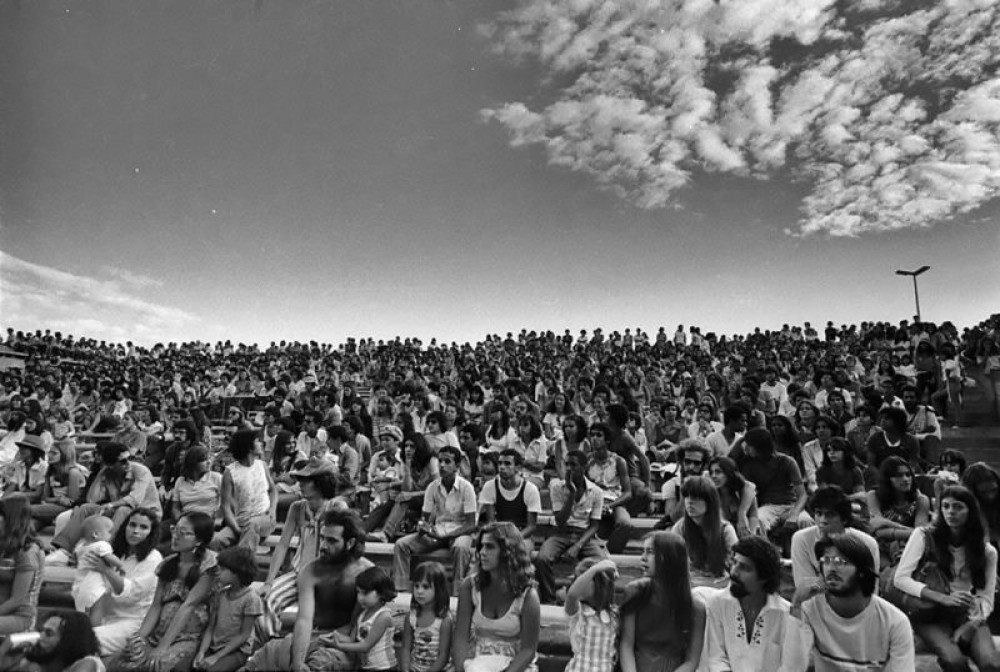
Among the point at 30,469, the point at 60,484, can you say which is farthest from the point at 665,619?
the point at 30,469

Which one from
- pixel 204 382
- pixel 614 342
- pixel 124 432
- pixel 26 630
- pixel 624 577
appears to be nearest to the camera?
pixel 26 630

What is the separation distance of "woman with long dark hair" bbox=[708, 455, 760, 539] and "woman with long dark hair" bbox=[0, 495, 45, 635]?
17.8 feet

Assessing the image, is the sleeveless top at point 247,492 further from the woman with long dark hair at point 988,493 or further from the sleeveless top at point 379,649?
the woman with long dark hair at point 988,493

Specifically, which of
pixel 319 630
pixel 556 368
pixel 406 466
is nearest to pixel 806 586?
pixel 319 630

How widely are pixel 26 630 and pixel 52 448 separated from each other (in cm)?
483

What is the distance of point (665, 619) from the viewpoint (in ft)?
11.5

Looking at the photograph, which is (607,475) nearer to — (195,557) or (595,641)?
(595,641)

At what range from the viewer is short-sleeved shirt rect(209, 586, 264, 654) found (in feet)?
13.4

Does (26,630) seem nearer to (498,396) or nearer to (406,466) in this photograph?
(406,466)

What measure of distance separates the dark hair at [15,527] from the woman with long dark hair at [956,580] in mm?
6409

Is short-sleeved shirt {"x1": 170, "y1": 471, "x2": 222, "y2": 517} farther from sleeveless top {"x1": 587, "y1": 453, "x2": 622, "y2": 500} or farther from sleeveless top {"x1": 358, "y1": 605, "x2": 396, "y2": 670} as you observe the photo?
sleeveless top {"x1": 587, "y1": 453, "x2": 622, "y2": 500}

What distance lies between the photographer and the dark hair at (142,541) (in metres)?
4.73

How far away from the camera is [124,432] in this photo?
927 centimetres

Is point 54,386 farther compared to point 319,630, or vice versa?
point 54,386
